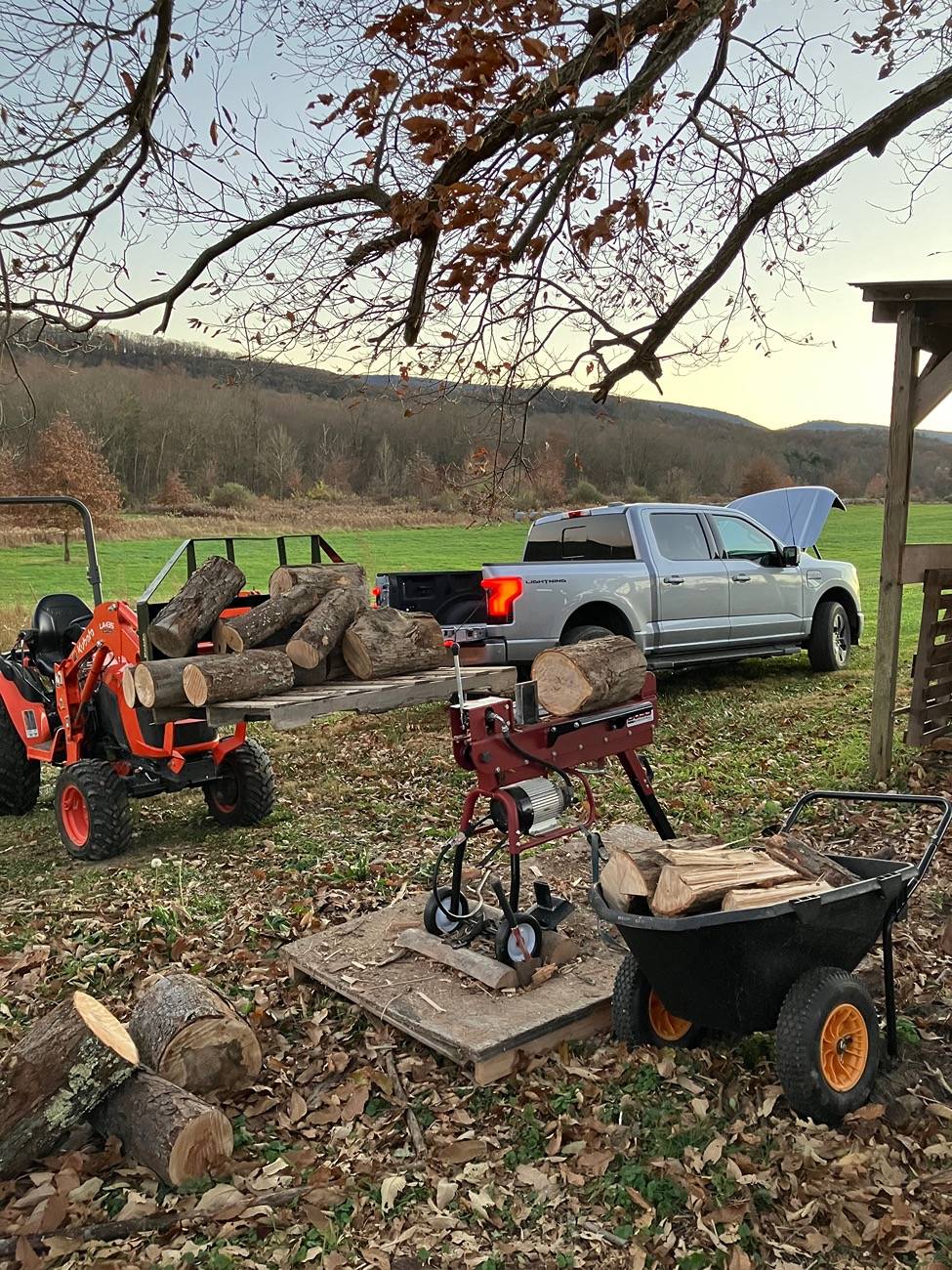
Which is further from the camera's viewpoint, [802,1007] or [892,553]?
[892,553]

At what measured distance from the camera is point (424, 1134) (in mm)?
3422

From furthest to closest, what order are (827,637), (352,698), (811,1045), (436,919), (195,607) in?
(827,637)
(195,607)
(352,698)
(436,919)
(811,1045)

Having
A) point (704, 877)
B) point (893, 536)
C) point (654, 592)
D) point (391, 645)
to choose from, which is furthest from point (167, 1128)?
point (654, 592)

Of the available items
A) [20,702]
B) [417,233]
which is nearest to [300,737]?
[20,702]

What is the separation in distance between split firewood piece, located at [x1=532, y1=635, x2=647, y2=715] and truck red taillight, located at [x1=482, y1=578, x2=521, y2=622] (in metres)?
4.86

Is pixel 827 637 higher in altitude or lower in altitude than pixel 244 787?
higher

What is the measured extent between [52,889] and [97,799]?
66 cm

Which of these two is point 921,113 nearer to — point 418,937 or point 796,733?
point 796,733

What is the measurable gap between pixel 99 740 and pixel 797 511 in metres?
9.97

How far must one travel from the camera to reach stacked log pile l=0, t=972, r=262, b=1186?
3.23 m

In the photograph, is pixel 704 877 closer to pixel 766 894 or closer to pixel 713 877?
pixel 713 877

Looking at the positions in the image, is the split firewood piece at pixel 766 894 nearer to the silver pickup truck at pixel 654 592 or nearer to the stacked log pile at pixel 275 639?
the stacked log pile at pixel 275 639

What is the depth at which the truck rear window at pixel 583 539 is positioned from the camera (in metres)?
10.6

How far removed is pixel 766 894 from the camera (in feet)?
10.8
